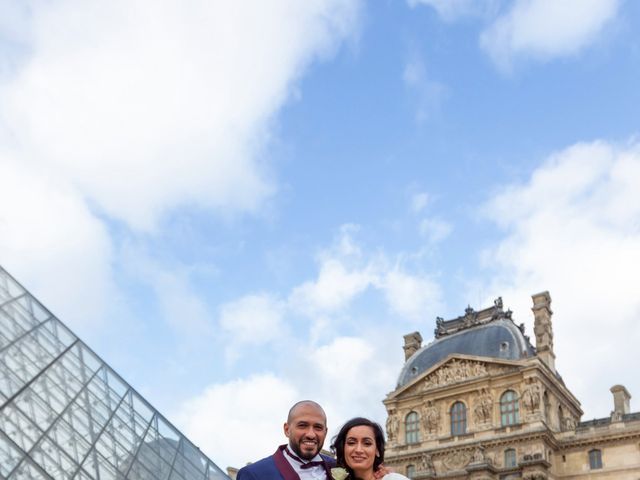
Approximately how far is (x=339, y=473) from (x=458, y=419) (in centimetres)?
4240

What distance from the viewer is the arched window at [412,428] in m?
45.1

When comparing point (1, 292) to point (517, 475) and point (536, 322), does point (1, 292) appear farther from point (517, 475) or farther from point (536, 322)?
point (536, 322)

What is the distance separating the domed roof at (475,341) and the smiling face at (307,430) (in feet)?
137

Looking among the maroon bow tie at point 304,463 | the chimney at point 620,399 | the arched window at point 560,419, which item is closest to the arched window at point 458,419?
the arched window at point 560,419

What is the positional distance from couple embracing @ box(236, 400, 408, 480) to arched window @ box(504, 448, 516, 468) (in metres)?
39.8

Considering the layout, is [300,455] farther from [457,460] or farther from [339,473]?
[457,460]

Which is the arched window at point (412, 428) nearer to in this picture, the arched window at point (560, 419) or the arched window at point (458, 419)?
the arched window at point (458, 419)

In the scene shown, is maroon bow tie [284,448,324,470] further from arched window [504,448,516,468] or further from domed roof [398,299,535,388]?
domed roof [398,299,535,388]

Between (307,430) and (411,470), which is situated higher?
(411,470)

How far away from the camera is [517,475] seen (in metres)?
39.8

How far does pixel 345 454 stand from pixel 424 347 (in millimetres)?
47202

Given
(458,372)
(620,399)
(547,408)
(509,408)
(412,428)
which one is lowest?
(412,428)

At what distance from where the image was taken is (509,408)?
42188 millimetres

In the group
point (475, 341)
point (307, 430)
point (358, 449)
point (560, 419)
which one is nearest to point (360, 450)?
point (358, 449)
